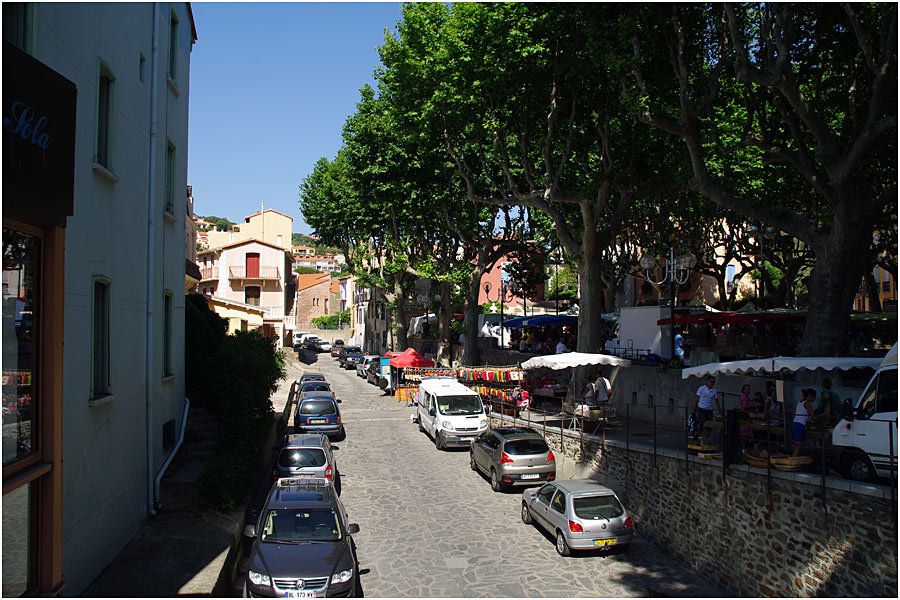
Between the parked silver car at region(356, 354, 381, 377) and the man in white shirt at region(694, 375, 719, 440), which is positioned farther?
the parked silver car at region(356, 354, 381, 377)

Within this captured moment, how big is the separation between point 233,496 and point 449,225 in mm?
24384

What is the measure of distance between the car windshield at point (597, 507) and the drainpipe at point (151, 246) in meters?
8.64

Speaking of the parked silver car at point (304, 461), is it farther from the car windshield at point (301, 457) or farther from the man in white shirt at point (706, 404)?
the man in white shirt at point (706, 404)

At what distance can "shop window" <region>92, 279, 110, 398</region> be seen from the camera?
1094 centimetres

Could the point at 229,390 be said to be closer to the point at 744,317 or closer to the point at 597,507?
the point at 597,507

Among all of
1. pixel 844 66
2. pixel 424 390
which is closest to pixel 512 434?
pixel 424 390

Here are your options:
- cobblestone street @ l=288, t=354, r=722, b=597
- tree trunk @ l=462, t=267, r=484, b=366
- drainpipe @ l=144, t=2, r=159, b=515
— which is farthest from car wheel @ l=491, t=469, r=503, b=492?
tree trunk @ l=462, t=267, r=484, b=366

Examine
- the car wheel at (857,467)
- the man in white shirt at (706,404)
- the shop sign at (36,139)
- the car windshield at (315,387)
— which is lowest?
the car windshield at (315,387)

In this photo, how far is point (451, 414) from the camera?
24.0m

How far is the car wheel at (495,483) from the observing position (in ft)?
60.9

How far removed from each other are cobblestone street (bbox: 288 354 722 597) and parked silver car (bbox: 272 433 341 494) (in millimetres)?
1114

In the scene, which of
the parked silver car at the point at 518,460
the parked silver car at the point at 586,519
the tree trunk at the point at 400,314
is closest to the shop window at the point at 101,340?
the parked silver car at the point at 586,519

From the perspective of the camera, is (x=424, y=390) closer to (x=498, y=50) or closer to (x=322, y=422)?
(x=322, y=422)

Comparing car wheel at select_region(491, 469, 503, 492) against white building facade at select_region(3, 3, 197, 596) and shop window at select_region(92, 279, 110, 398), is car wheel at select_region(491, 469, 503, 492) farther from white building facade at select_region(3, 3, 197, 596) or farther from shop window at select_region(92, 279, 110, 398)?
shop window at select_region(92, 279, 110, 398)
